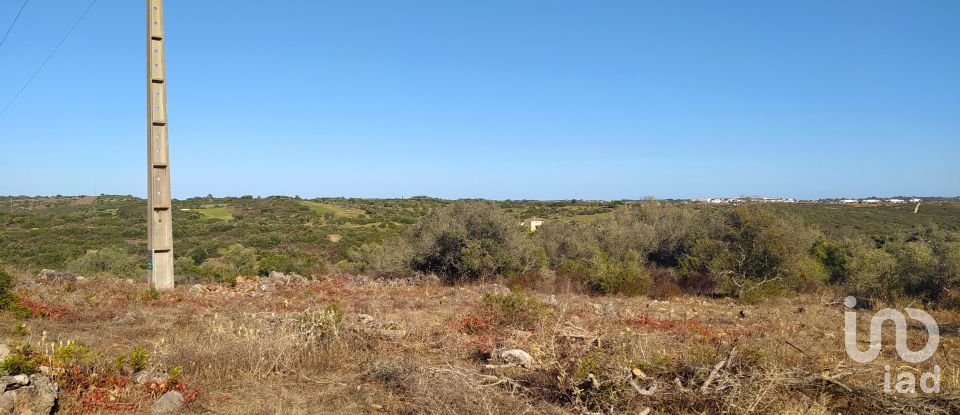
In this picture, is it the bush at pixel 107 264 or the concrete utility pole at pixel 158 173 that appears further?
the bush at pixel 107 264

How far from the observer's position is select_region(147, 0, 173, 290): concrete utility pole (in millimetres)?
11258

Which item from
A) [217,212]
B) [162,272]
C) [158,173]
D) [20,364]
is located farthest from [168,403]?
[217,212]

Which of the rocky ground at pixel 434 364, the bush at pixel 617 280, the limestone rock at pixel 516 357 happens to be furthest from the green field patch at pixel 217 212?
the limestone rock at pixel 516 357

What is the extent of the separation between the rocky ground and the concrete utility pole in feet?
5.70

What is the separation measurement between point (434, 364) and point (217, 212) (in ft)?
156

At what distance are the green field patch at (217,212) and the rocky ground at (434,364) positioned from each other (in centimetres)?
3835

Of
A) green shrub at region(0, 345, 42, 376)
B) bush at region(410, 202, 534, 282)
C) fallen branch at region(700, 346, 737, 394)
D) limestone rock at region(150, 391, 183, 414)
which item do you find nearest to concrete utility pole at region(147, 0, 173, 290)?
green shrub at region(0, 345, 42, 376)

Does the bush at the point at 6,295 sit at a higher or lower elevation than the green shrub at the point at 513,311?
higher

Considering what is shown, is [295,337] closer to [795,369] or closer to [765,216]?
[795,369]

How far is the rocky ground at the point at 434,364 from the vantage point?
4.43 m

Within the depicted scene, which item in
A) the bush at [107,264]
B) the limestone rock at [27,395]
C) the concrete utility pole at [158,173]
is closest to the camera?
the limestone rock at [27,395]

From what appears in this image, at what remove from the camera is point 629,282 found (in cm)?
1491

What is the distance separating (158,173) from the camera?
11.3 m

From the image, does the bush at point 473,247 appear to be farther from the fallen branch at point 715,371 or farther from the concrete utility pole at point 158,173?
the fallen branch at point 715,371
